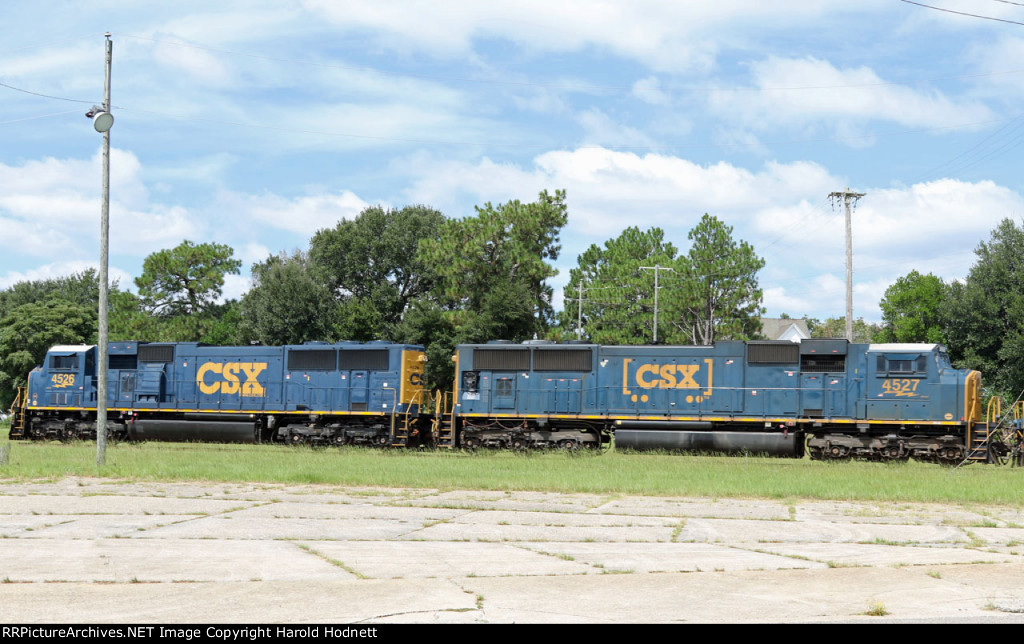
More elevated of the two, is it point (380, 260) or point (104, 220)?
point (380, 260)

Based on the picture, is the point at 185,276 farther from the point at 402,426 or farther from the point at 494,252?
the point at 402,426

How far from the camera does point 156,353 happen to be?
3225cm

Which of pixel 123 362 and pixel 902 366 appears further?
pixel 123 362

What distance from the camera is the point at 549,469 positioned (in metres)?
20.4

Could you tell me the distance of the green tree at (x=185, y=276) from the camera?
253ft

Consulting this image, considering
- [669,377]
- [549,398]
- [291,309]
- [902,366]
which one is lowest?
[549,398]

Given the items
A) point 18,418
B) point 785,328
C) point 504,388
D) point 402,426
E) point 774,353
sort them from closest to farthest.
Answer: point 774,353, point 504,388, point 402,426, point 18,418, point 785,328

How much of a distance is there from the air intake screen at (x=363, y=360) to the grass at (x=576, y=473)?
427cm

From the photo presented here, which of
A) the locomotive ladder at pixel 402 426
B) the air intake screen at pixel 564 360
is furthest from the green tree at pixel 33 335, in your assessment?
the air intake screen at pixel 564 360

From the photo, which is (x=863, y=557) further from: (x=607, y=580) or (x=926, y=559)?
(x=607, y=580)

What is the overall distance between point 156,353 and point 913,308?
64194mm

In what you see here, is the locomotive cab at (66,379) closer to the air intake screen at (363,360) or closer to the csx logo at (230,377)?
the csx logo at (230,377)

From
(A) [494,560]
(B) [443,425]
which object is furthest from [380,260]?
(A) [494,560]

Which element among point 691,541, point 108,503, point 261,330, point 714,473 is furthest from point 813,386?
point 261,330
